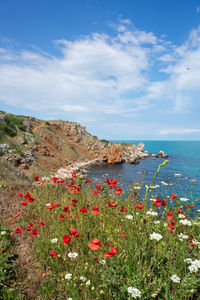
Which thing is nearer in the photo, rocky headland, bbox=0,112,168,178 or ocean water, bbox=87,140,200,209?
ocean water, bbox=87,140,200,209

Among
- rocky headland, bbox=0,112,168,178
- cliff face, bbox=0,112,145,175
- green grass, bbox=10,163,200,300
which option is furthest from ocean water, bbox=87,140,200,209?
cliff face, bbox=0,112,145,175

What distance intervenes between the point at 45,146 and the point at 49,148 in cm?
164

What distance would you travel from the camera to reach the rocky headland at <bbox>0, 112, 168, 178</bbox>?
2468cm

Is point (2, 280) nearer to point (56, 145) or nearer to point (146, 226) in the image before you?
point (146, 226)

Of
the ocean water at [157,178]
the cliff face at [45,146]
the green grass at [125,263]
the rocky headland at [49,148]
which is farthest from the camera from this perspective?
the cliff face at [45,146]

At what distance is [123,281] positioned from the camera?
209 centimetres

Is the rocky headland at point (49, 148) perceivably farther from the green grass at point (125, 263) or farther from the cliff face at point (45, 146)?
the green grass at point (125, 263)

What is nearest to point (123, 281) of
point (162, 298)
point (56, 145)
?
point (162, 298)

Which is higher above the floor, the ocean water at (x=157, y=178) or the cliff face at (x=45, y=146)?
the cliff face at (x=45, y=146)

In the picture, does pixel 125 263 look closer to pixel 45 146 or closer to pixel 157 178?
pixel 157 178

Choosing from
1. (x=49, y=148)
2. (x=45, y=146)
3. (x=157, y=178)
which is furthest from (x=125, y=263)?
(x=49, y=148)

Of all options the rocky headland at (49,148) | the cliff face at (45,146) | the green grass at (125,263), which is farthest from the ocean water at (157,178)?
the cliff face at (45,146)

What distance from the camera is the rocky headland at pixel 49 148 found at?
81.0 ft

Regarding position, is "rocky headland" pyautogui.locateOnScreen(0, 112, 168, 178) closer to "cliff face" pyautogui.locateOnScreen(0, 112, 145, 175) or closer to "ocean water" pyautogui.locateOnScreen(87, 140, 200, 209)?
"cliff face" pyautogui.locateOnScreen(0, 112, 145, 175)
